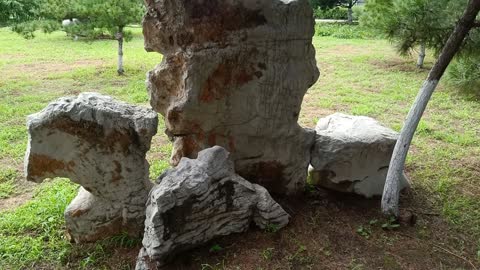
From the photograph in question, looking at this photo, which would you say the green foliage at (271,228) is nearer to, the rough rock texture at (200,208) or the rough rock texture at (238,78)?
the rough rock texture at (200,208)

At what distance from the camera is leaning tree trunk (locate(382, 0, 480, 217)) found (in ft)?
10.4

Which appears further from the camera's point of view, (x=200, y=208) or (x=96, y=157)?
(x=96, y=157)

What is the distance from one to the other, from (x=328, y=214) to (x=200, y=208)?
117 cm

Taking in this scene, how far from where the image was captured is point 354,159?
12.5 feet

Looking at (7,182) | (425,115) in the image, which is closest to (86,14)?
(7,182)

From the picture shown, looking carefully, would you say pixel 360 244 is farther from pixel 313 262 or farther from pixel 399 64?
pixel 399 64

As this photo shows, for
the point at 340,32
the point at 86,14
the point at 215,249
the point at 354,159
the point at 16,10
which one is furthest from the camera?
the point at 340,32

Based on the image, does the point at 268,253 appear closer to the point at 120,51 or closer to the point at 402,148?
the point at 402,148

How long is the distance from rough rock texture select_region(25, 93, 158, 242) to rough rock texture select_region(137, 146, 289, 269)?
1.02 ft

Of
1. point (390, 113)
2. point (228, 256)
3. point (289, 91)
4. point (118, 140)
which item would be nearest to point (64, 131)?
point (118, 140)

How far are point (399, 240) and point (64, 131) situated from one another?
251 centimetres

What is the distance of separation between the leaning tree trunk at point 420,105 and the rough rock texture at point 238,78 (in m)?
0.71

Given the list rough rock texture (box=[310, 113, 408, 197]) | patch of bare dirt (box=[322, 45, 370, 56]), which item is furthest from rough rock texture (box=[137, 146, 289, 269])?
patch of bare dirt (box=[322, 45, 370, 56])

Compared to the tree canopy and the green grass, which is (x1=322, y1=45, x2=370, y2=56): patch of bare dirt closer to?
the green grass
